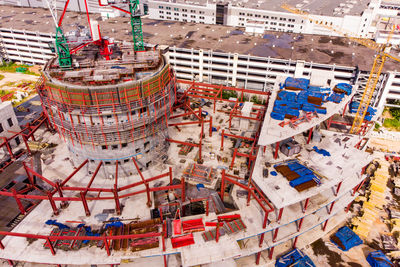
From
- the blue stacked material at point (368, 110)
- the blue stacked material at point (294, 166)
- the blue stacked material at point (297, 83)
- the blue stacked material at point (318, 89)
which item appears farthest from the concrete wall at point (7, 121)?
the blue stacked material at point (368, 110)

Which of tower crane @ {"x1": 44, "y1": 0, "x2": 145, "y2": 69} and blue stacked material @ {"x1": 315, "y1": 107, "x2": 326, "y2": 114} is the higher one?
tower crane @ {"x1": 44, "y1": 0, "x2": 145, "y2": 69}

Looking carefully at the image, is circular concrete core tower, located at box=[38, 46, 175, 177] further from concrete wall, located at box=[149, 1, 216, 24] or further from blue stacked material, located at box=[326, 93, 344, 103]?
concrete wall, located at box=[149, 1, 216, 24]

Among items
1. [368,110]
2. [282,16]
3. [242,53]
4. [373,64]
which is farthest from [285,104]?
[282,16]

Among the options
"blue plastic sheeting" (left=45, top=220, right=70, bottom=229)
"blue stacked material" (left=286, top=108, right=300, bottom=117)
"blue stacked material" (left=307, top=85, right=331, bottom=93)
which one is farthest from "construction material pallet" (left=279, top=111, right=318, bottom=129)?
"blue plastic sheeting" (left=45, top=220, right=70, bottom=229)

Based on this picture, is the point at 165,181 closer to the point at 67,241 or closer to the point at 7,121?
the point at 67,241

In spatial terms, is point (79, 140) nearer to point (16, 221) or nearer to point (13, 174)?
point (16, 221)

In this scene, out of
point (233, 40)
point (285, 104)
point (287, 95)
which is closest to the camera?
point (285, 104)

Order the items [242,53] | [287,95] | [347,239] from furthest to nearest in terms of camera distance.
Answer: [242,53] → [287,95] → [347,239]
